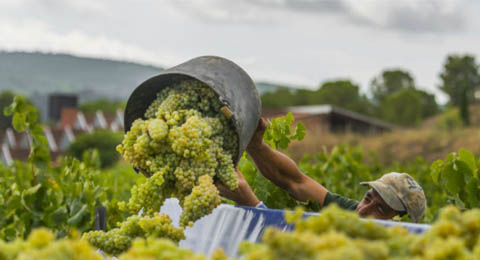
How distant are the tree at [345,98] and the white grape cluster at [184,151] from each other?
2897 inches

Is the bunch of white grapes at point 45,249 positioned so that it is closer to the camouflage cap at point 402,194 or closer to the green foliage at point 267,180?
the camouflage cap at point 402,194

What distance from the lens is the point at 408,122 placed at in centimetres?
7012

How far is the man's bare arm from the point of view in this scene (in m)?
4.17

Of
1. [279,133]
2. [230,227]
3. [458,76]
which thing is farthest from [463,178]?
[458,76]

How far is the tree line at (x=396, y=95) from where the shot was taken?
72.6 m

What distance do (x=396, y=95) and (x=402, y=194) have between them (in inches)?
2868

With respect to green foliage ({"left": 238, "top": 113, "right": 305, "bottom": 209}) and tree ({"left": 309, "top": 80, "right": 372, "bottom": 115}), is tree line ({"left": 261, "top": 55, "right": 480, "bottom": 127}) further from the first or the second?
green foliage ({"left": 238, "top": 113, "right": 305, "bottom": 209})

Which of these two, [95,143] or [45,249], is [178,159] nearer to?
[45,249]

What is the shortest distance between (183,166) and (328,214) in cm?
123

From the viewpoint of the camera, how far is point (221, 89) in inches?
127

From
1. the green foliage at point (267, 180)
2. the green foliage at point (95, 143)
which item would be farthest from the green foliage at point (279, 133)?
the green foliage at point (95, 143)

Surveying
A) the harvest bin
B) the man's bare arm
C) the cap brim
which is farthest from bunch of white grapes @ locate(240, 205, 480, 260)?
the cap brim

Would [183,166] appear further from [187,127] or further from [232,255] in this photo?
[232,255]

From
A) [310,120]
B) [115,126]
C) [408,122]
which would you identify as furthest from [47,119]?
[310,120]
